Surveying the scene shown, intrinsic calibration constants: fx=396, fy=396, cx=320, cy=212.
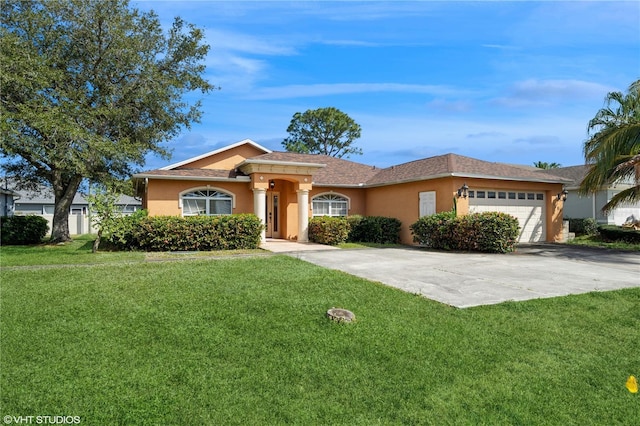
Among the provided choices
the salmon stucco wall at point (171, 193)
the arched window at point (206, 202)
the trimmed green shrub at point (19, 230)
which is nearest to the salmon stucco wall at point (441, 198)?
the salmon stucco wall at point (171, 193)

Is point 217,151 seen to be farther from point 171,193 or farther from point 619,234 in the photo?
point 619,234

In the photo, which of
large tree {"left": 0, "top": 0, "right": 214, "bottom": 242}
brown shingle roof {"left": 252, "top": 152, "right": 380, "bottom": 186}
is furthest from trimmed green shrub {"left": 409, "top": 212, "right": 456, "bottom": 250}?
large tree {"left": 0, "top": 0, "right": 214, "bottom": 242}

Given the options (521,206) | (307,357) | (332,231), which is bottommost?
(307,357)

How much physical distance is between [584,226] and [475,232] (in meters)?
11.6

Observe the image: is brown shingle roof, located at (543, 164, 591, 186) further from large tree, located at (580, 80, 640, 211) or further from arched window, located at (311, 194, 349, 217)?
arched window, located at (311, 194, 349, 217)

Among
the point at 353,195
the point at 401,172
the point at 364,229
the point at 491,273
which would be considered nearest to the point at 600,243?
the point at 401,172

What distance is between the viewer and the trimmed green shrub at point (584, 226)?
71.4 feet

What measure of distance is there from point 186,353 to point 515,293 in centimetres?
588

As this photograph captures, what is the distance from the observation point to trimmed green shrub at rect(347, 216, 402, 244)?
18281 mm

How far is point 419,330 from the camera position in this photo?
17.4 ft

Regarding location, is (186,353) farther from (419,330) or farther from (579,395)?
(579,395)

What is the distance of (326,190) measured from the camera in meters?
20.7

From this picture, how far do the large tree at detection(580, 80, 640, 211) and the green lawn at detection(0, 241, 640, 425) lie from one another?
344 inches

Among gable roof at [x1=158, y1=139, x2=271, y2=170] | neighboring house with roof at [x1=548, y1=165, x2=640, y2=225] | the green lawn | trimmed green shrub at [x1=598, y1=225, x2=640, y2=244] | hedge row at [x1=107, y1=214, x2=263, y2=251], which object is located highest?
gable roof at [x1=158, y1=139, x2=271, y2=170]
